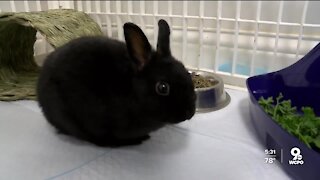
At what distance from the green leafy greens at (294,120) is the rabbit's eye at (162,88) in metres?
0.28

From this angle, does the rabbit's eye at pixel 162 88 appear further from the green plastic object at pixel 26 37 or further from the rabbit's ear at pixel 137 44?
the green plastic object at pixel 26 37

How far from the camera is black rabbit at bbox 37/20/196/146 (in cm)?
65

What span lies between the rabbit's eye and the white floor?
0.61ft

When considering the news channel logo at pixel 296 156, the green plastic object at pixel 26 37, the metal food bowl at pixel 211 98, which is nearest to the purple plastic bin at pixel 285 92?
the news channel logo at pixel 296 156

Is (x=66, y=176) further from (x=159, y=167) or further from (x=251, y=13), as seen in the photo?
(x=251, y=13)

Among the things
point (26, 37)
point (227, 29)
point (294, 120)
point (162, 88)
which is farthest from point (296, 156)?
point (26, 37)

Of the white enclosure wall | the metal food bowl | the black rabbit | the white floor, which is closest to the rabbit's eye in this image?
the black rabbit

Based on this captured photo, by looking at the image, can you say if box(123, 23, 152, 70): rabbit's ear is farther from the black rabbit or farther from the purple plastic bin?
the purple plastic bin

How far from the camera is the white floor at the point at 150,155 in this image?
0.71m

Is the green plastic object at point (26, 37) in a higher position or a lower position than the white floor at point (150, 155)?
higher

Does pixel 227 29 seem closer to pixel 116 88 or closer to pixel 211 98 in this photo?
pixel 211 98

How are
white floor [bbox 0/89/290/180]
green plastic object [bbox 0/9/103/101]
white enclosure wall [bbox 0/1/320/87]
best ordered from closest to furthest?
white floor [bbox 0/89/290/180] < green plastic object [bbox 0/9/103/101] < white enclosure wall [bbox 0/1/320/87]

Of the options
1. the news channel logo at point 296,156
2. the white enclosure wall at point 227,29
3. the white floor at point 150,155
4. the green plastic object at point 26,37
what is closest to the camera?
the news channel logo at point 296,156

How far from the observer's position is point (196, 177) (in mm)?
699
